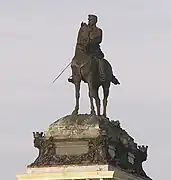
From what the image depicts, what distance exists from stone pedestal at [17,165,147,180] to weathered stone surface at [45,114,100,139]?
1.46 meters

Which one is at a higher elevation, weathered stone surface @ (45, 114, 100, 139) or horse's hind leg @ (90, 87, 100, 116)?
horse's hind leg @ (90, 87, 100, 116)

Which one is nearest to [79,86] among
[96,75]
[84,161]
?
[96,75]

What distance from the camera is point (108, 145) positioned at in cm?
4853

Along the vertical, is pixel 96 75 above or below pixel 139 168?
above

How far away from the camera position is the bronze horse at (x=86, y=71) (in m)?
50.8

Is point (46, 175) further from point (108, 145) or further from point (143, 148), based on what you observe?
point (143, 148)

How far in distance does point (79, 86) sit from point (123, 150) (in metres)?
3.43

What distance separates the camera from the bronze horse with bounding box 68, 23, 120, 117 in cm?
5075

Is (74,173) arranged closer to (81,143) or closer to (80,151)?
(80,151)

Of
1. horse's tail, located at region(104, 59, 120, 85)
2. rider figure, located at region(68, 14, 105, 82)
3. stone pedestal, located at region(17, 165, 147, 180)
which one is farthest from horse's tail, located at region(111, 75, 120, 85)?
stone pedestal, located at region(17, 165, 147, 180)

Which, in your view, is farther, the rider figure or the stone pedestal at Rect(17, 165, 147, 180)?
the rider figure

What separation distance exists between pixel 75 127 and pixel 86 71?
2.82 meters

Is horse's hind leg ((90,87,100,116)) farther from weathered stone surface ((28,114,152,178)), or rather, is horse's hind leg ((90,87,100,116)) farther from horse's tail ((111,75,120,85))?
horse's tail ((111,75,120,85))

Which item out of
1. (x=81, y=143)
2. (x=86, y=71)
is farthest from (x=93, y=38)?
(x=81, y=143)
